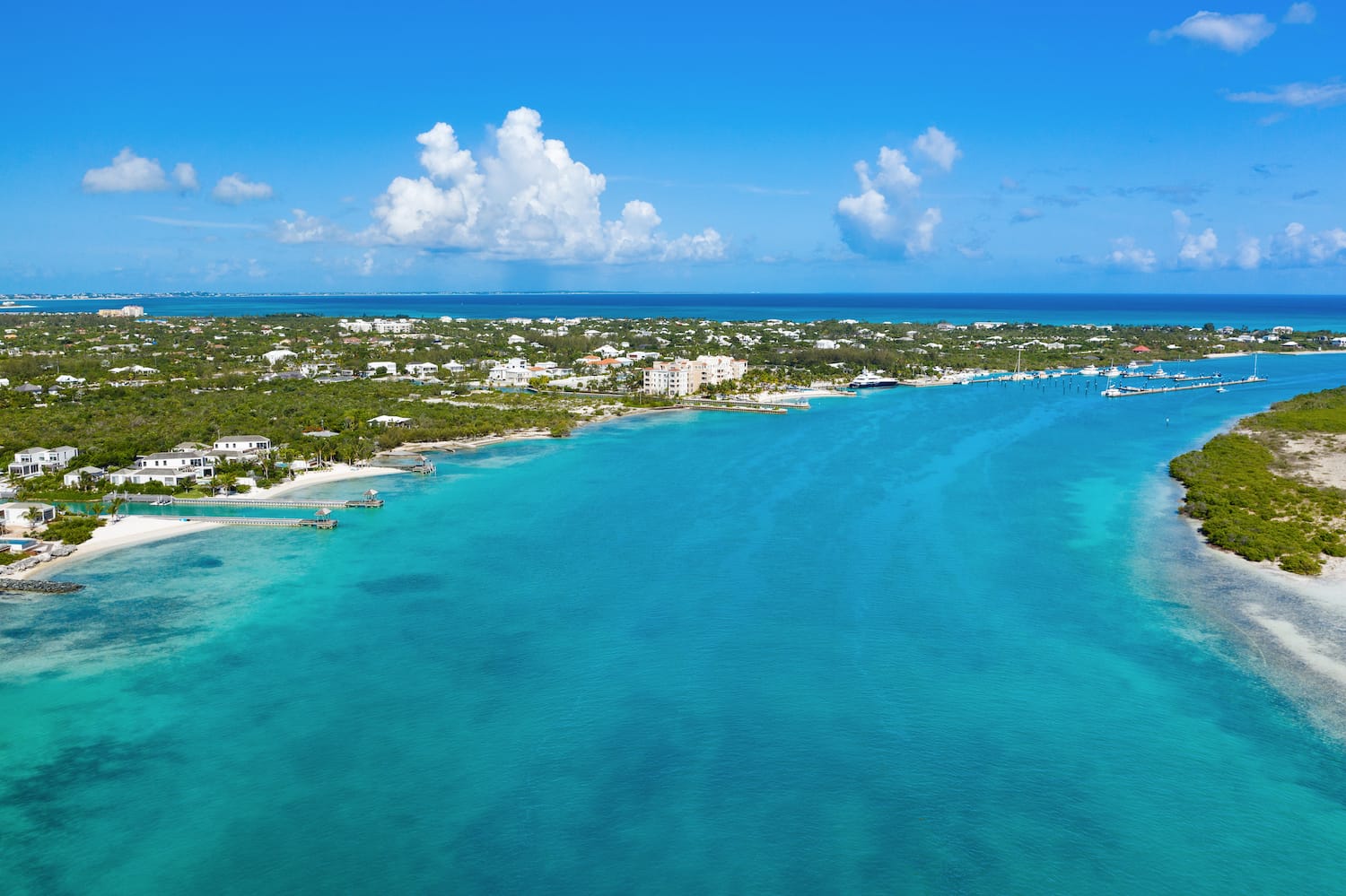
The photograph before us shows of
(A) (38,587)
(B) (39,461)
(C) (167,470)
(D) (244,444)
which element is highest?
(D) (244,444)

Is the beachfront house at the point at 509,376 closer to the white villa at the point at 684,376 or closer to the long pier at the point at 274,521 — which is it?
the white villa at the point at 684,376

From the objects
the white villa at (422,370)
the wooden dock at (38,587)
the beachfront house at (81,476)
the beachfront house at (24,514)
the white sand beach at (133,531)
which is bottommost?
the wooden dock at (38,587)

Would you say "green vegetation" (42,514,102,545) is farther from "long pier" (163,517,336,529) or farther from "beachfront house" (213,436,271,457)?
"beachfront house" (213,436,271,457)

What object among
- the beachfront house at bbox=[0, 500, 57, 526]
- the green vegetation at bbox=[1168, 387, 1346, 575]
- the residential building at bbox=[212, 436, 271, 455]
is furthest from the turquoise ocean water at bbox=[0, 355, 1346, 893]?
the residential building at bbox=[212, 436, 271, 455]

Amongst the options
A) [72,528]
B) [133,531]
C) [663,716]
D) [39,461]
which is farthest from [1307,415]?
[39,461]

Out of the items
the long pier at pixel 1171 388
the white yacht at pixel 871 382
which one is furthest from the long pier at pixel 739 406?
the long pier at pixel 1171 388

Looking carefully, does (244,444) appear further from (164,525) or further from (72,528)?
(72,528)

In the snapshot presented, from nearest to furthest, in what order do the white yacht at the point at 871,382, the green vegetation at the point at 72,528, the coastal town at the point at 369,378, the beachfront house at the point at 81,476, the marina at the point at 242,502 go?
the green vegetation at the point at 72,528 < the marina at the point at 242,502 < the beachfront house at the point at 81,476 < the coastal town at the point at 369,378 < the white yacht at the point at 871,382
